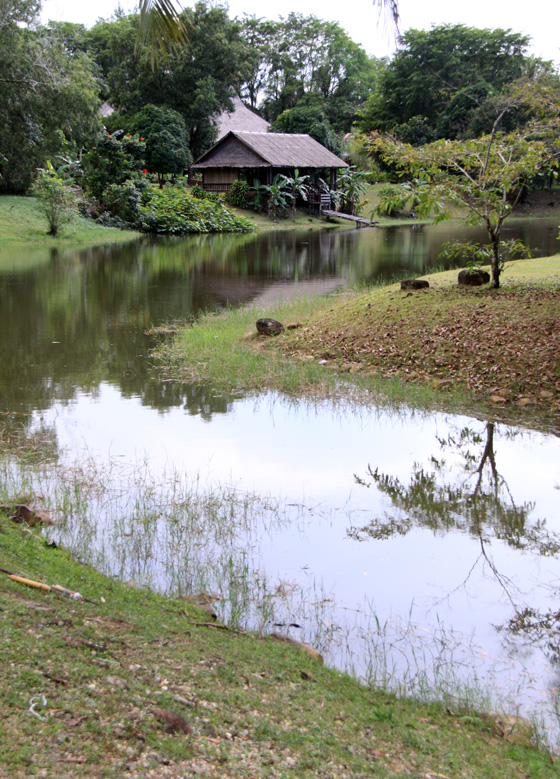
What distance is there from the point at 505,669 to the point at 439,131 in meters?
53.5

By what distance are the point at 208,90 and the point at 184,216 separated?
45.8 ft

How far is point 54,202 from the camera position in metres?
28.2

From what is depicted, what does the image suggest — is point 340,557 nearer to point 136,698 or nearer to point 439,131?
point 136,698

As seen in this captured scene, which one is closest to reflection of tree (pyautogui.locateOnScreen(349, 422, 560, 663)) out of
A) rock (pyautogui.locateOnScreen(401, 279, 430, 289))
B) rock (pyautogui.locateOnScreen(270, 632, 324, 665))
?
rock (pyautogui.locateOnScreen(270, 632, 324, 665))

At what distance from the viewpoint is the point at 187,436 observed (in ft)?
25.7

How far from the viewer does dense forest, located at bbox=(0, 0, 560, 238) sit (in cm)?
2603

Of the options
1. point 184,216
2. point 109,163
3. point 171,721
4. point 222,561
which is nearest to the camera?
point 171,721

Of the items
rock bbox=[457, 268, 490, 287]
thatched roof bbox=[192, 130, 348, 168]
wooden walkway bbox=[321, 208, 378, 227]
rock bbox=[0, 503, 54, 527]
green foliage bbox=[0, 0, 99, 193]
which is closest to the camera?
rock bbox=[0, 503, 54, 527]

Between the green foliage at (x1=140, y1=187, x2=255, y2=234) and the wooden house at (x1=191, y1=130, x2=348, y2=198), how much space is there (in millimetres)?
5224

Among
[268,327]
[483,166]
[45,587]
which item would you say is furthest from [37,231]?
[45,587]

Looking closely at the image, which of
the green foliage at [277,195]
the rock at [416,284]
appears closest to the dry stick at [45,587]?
the rock at [416,284]

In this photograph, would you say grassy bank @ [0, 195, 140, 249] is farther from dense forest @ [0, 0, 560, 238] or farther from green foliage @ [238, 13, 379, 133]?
green foliage @ [238, 13, 379, 133]

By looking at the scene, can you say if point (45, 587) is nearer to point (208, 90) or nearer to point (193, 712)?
point (193, 712)


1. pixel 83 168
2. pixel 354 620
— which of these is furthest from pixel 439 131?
pixel 354 620
